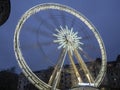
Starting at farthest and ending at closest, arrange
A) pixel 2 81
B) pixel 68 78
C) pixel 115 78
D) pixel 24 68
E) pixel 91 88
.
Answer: pixel 68 78
pixel 115 78
pixel 2 81
pixel 24 68
pixel 91 88

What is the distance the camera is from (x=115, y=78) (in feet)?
326

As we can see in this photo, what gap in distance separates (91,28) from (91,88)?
3065 centimetres

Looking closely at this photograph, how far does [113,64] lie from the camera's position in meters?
103

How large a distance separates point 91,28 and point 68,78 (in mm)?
66594

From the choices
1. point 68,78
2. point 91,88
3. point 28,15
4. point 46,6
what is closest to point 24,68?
point 28,15

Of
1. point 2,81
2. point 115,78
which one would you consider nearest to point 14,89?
point 2,81

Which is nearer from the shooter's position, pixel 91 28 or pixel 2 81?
pixel 91 28

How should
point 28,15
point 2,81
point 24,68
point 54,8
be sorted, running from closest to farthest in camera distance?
1. point 24,68
2. point 28,15
3. point 54,8
4. point 2,81

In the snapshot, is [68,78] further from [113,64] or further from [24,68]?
[24,68]

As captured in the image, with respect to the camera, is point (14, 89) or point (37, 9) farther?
point (14, 89)

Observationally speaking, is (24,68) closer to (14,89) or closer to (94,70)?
(14,89)

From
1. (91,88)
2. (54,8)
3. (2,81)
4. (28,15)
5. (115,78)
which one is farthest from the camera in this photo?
(115,78)

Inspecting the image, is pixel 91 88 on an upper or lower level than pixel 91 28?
lower

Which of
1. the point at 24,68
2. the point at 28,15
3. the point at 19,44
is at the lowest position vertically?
the point at 24,68
